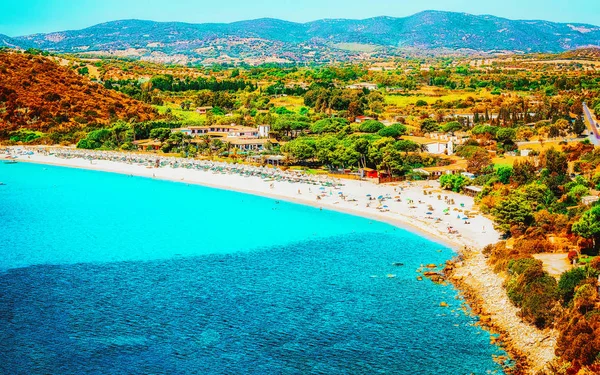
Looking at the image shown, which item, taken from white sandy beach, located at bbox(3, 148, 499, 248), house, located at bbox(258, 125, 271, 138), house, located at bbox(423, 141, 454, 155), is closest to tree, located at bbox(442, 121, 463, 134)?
house, located at bbox(423, 141, 454, 155)

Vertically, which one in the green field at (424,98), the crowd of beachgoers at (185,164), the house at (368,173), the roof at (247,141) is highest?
the green field at (424,98)

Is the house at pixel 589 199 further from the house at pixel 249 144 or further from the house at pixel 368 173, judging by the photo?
the house at pixel 249 144

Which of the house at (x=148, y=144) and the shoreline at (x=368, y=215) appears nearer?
the shoreline at (x=368, y=215)

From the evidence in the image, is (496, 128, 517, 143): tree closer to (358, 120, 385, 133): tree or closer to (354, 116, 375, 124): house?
(358, 120, 385, 133): tree

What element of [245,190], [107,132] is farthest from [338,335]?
[107,132]

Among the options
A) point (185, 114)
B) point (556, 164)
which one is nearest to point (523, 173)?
point (556, 164)

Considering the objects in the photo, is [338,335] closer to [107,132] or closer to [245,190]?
[245,190]

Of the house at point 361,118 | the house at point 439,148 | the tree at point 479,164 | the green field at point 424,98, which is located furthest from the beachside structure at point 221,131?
the green field at point 424,98
